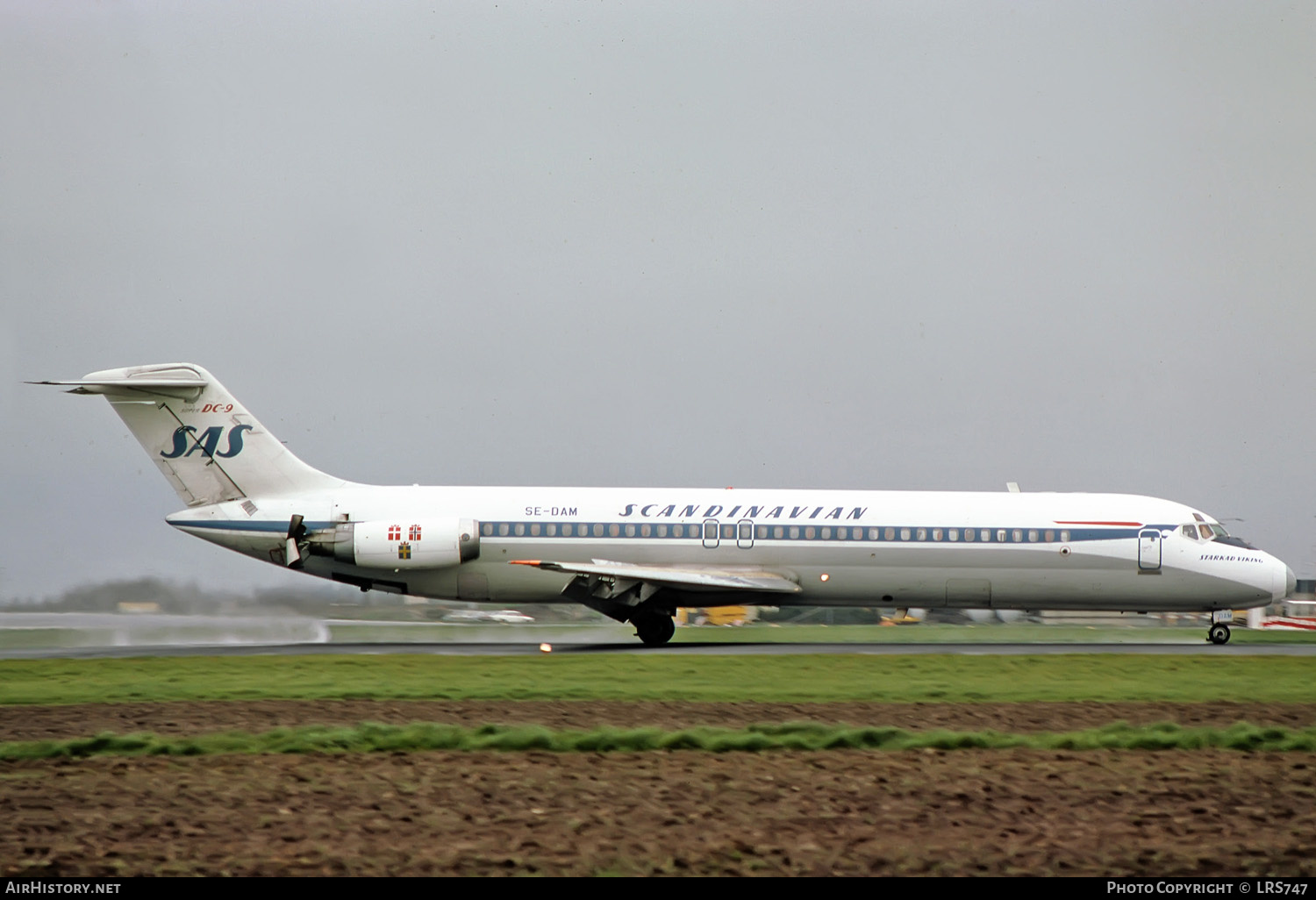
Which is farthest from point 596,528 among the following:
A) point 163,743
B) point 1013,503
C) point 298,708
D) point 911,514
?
point 163,743

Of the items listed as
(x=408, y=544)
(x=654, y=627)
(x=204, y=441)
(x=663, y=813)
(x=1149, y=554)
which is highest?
(x=204, y=441)

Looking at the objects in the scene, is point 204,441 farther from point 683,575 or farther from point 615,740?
point 615,740

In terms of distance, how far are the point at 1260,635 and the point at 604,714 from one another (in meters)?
25.5

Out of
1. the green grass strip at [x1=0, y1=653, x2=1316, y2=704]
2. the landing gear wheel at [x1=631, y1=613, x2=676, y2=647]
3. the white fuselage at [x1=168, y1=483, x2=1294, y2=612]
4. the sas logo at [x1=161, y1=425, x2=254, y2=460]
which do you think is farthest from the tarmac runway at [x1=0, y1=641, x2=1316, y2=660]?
the sas logo at [x1=161, y1=425, x2=254, y2=460]

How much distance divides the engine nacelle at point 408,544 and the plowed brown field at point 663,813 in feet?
49.1

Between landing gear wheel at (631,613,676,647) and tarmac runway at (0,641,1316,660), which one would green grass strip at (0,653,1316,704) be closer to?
tarmac runway at (0,641,1316,660)

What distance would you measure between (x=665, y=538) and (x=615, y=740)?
16338 millimetres

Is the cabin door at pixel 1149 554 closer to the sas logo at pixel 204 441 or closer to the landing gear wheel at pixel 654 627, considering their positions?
the landing gear wheel at pixel 654 627

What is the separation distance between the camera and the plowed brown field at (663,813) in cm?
819

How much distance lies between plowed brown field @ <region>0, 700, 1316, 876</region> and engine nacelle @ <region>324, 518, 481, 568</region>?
1498cm

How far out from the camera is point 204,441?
29.5m

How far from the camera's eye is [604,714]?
14867 mm

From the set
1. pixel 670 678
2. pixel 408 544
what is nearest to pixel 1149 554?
pixel 670 678

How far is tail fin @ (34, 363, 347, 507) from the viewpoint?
2933cm
